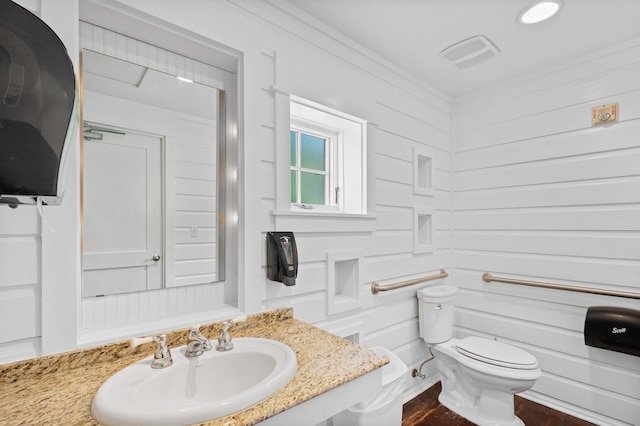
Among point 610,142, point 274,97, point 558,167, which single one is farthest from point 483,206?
point 274,97

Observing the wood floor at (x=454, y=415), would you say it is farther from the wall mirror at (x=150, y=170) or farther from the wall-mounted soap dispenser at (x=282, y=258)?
the wall mirror at (x=150, y=170)

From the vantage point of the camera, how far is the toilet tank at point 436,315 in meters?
2.24

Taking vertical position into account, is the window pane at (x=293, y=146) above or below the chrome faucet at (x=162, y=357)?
above

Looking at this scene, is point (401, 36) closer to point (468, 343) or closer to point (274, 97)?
point (274, 97)

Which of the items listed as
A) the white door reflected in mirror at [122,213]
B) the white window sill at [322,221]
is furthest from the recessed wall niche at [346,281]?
the white door reflected in mirror at [122,213]

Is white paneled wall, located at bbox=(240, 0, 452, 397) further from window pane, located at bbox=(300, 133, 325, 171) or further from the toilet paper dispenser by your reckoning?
the toilet paper dispenser

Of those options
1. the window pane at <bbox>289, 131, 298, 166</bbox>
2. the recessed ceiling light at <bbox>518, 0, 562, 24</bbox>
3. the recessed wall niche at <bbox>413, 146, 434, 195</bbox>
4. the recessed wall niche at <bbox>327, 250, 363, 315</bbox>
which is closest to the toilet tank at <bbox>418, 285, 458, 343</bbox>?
the recessed wall niche at <bbox>327, 250, 363, 315</bbox>

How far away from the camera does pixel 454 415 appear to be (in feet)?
6.82

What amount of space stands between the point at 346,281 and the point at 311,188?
0.62m

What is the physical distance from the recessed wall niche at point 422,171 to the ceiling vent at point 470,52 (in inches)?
25.1

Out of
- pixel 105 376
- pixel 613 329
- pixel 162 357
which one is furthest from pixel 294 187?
pixel 613 329

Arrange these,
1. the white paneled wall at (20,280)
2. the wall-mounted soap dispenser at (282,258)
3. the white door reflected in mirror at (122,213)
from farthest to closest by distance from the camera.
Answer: the wall-mounted soap dispenser at (282,258), the white door reflected in mirror at (122,213), the white paneled wall at (20,280)

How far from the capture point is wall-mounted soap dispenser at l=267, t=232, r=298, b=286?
1.43 m

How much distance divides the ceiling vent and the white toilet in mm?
1626
